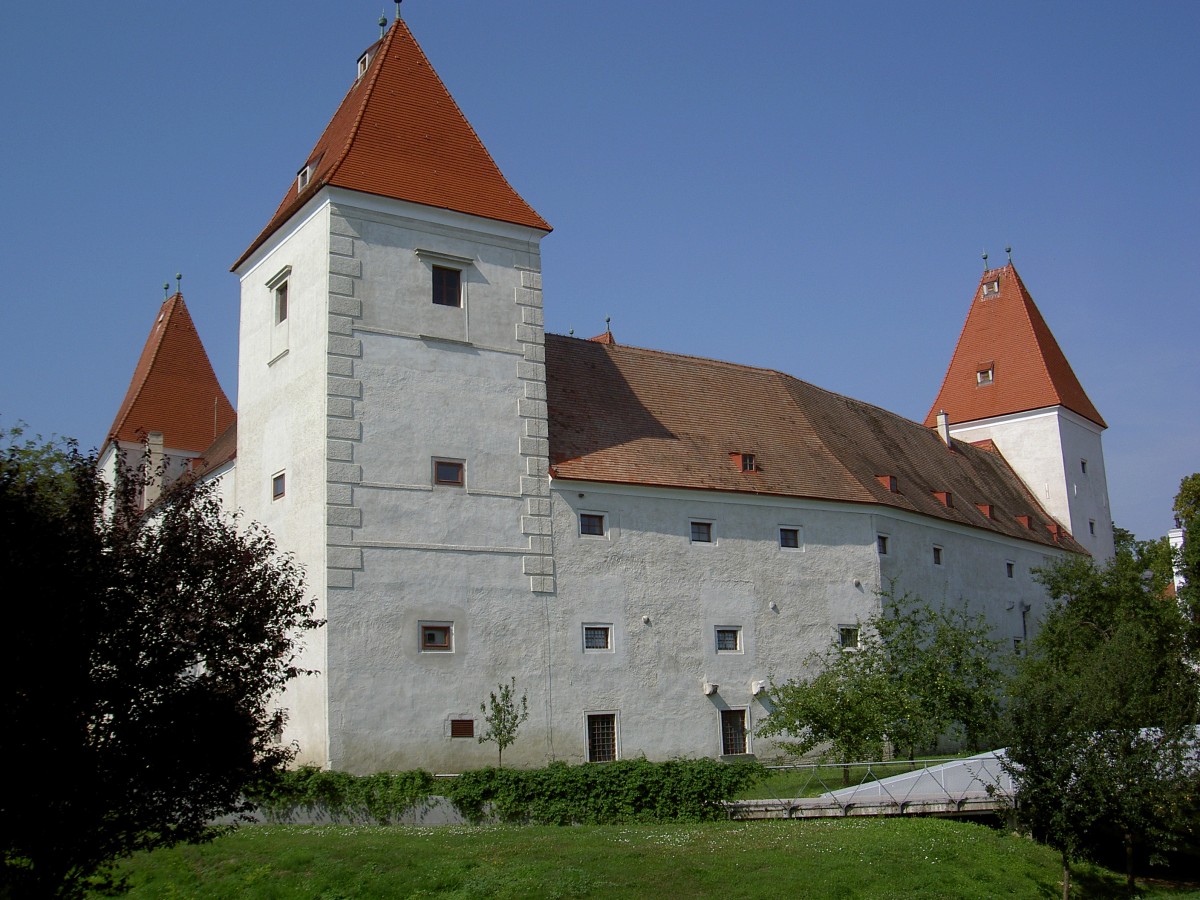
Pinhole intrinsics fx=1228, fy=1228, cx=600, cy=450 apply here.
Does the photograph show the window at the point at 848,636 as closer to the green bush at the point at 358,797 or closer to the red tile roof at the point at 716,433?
the red tile roof at the point at 716,433

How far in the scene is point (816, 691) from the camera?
25469 mm

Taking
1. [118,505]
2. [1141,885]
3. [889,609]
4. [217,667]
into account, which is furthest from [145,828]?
[889,609]

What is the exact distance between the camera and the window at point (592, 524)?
26.8 metres

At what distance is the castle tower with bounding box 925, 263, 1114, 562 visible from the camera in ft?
154

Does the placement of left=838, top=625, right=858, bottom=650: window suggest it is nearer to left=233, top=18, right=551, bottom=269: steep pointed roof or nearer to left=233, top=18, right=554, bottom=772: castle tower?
left=233, top=18, right=554, bottom=772: castle tower

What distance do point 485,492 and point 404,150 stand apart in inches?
305

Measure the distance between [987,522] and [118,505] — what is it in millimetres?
30851

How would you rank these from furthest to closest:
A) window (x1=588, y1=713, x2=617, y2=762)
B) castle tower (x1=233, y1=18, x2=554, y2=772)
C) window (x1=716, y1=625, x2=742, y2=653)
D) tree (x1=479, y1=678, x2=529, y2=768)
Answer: window (x1=716, y1=625, x2=742, y2=653) < window (x1=588, y1=713, x2=617, y2=762) < tree (x1=479, y1=678, x2=529, y2=768) < castle tower (x1=233, y1=18, x2=554, y2=772)

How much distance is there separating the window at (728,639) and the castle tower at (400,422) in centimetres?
461

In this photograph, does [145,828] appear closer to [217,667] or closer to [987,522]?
[217,667]

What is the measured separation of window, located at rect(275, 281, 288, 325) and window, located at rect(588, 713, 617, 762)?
35.8ft

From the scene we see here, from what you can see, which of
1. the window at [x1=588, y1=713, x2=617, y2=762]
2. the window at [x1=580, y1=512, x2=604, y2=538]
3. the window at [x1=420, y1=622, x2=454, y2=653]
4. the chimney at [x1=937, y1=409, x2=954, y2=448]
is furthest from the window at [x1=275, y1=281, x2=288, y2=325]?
the chimney at [x1=937, y1=409, x2=954, y2=448]

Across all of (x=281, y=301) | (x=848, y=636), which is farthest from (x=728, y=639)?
(x=281, y=301)

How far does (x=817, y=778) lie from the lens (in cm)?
2286
